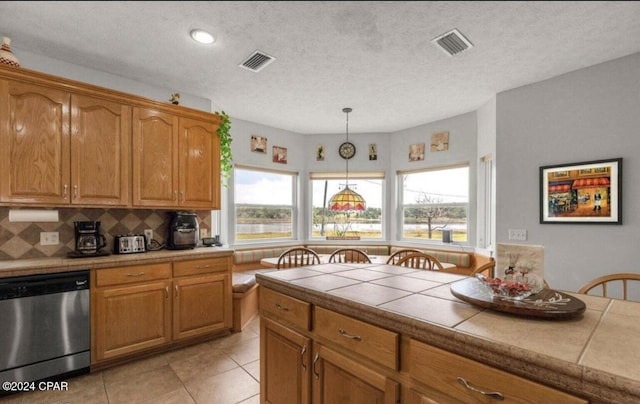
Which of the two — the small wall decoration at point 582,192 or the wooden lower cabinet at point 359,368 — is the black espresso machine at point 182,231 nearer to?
the wooden lower cabinet at point 359,368

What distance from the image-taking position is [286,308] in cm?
153

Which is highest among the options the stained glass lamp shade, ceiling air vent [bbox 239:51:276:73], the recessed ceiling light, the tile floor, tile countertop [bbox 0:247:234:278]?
ceiling air vent [bbox 239:51:276:73]

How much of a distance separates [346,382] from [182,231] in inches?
87.1

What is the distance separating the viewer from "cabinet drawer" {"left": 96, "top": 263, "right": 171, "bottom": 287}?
2.25 metres

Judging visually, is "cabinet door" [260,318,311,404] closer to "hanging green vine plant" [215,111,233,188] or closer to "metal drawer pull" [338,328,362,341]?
"metal drawer pull" [338,328,362,341]

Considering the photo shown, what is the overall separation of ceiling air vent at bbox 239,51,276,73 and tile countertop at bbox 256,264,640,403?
1.77 m

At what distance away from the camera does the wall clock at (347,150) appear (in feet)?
15.6

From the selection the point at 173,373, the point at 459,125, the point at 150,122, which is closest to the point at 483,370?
the point at 173,373

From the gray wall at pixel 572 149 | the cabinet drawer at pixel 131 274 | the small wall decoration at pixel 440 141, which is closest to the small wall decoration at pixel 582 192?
the gray wall at pixel 572 149

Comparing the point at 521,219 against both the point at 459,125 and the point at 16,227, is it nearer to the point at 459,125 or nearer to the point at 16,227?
the point at 459,125

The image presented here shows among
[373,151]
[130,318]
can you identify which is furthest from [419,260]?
[130,318]

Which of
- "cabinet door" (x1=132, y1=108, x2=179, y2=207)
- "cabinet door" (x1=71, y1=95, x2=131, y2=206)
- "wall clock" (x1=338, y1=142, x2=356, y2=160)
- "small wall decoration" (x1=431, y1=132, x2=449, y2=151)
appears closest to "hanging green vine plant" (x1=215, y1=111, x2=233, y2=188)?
"cabinet door" (x1=132, y1=108, x2=179, y2=207)

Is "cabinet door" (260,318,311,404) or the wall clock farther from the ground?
the wall clock

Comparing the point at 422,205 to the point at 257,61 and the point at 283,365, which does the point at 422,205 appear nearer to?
the point at 257,61
